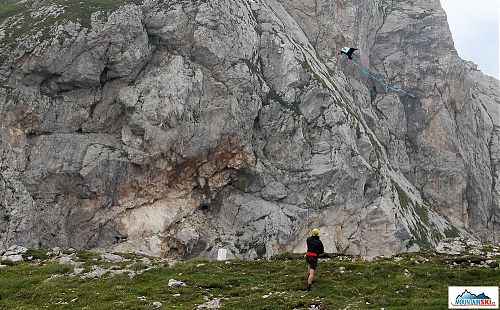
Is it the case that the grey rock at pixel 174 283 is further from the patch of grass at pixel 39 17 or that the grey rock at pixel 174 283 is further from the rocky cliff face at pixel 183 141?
the patch of grass at pixel 39 17

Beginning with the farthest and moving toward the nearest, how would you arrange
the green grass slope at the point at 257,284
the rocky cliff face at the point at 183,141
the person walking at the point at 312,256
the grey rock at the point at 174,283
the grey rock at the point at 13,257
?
the rocky cliff face at the point at 183,141 → the grey rock at the point at 13,257 → the grey rock at the point at 174,283 → the person walking at the point at 312,256 → the green grass slope at the point at 257,284

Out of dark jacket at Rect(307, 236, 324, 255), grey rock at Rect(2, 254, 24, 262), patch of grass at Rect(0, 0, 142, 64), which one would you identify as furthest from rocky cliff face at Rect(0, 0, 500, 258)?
dark jacket at Rect(307, 236, 324, 255)

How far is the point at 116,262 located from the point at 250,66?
163 feet

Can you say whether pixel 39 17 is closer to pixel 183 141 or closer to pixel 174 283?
pixel 183 141

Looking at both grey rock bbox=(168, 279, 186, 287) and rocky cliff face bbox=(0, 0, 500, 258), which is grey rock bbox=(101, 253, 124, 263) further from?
rocky cliff face bbox=(0, 0, 500, 258)

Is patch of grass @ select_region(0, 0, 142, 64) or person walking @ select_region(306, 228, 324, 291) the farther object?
patch of grass @ select_region(0, 0, 142, 64)

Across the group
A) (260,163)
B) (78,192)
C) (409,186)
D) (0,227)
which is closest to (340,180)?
(260,163)

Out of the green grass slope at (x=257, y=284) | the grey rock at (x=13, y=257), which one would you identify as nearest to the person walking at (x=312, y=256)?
the green grass slope at (x=257, y=284)

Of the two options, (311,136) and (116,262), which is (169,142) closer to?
(311,136)

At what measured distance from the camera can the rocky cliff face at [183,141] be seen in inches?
2416

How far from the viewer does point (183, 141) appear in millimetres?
65875

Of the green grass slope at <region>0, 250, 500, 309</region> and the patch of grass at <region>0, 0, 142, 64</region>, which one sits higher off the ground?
the patch of grass at <region>0, 0, 142, 64</region>

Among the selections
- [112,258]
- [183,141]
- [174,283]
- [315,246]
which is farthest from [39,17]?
[315,246]

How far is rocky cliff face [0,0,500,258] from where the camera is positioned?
6138cm
